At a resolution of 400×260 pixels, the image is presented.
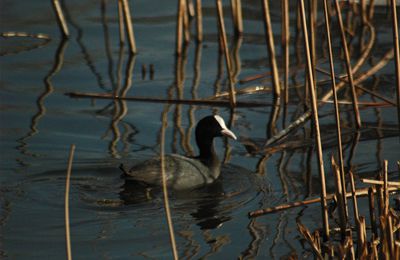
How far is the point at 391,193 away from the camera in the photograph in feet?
26.0

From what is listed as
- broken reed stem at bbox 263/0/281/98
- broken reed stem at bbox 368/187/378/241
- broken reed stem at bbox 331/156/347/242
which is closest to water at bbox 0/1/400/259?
broken reed stem at bbox 263/0/281/98

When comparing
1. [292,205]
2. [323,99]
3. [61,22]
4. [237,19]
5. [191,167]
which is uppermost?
→ [61,22]

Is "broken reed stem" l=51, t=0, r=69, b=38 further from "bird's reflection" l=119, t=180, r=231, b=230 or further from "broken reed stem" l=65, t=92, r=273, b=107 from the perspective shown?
"bird's reflection" l=119, t=180, r=231, b=230

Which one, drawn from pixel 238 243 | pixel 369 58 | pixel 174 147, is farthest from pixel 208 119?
pixel 369 58

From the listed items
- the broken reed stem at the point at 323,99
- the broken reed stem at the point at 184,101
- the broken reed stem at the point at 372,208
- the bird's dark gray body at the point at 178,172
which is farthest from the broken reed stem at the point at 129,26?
the broken reed stem at the point at 372,208

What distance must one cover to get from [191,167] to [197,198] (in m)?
0.38

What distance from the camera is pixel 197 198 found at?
27.2 ft

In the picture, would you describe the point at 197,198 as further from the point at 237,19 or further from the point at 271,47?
the point at 237,19

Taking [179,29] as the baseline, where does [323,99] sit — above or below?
below

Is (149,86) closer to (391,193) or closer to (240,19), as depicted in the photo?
(240,19)

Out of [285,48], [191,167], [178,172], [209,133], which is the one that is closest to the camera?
[178,172]

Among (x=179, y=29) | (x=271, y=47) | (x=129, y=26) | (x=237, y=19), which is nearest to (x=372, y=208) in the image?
(x=271, y=47)

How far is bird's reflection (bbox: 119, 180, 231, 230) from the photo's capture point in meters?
7.74

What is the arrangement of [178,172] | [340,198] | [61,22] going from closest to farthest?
[340,198] < [178,172] < [61,22]
